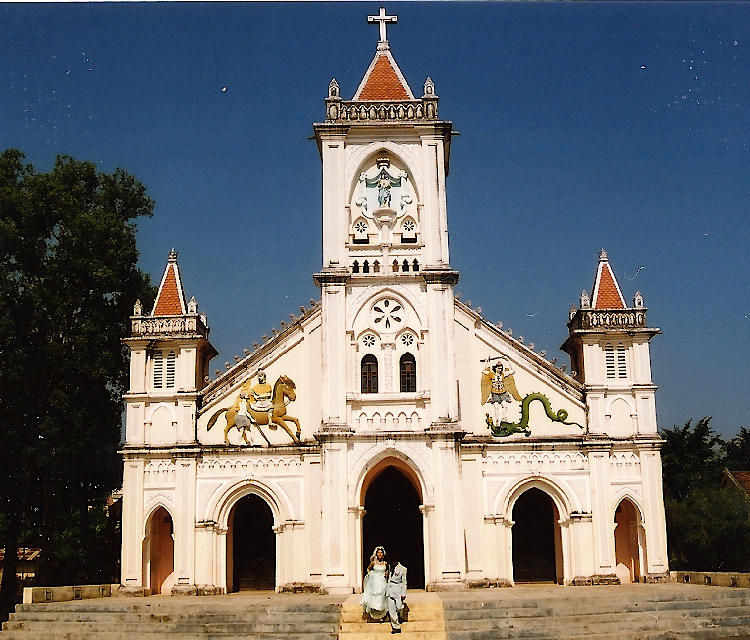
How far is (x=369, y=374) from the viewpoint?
3061cm

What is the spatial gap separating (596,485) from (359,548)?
7521 mm

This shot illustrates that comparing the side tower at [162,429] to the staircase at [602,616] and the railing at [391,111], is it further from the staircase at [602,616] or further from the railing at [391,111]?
the staircase at [602,616]

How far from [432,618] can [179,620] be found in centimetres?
630

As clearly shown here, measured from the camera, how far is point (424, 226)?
31.5 metres

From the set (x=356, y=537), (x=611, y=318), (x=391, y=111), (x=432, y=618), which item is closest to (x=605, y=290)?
(x=611, y=318)

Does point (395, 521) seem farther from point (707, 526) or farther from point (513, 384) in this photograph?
point (707, 526)

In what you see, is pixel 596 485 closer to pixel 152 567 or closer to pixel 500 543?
pixel 500 543

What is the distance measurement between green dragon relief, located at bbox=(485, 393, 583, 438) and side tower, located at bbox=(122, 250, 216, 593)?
9.40 m

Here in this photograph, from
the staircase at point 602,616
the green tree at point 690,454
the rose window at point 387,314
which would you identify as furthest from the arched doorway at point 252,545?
the green tree at point 690,454

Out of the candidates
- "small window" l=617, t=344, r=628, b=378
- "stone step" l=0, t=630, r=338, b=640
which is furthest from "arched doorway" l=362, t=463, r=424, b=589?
"stone step" l=0, t=630, r=338, b=640

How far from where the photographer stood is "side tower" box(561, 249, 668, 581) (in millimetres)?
29906

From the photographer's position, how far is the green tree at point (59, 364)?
33.0m

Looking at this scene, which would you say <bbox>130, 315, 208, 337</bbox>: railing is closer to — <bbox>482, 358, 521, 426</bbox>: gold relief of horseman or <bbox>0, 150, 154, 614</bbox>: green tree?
<bbox>0, 150, 154, 614</bbox>: green tree

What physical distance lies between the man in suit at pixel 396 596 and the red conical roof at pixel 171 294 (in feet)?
41.5
